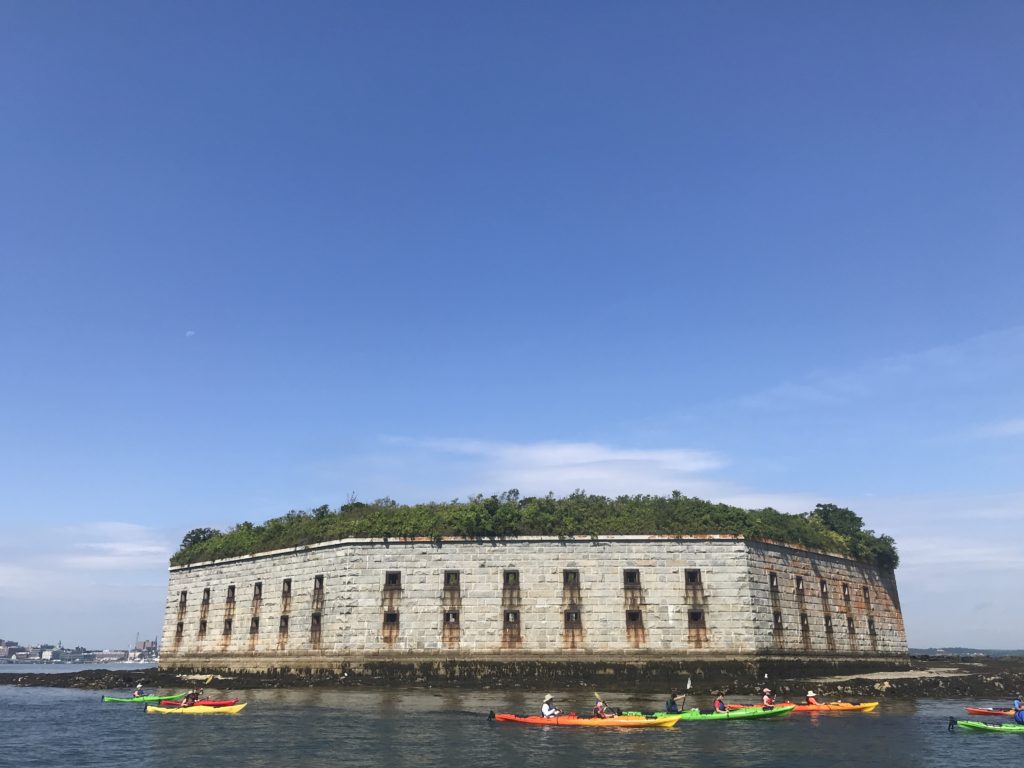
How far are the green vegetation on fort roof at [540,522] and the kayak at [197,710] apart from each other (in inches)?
513

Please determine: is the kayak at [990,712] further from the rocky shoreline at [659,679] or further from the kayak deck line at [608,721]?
the kayak deck line at [608,721]

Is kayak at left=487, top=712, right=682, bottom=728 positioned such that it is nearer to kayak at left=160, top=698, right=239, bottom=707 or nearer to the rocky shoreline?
the rocky shoreline

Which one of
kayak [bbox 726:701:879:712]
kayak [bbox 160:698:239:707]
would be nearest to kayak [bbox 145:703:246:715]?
kayak [bbox 160:698:239:707]

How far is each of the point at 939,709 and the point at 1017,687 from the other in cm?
1411

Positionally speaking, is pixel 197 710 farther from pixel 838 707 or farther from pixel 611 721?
pixel 838 707

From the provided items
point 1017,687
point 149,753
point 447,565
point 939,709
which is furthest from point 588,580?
point 1017,687

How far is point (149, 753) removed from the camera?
27312mm

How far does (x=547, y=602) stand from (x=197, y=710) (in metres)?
20.2

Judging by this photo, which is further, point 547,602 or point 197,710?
point 547,602

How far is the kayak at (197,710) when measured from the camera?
1416 inches

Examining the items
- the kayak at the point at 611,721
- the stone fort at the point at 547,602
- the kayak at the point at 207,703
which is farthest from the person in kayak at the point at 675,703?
the kayak at the point at 207,703

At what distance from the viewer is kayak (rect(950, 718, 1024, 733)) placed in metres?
30.7

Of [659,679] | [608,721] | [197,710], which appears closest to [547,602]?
[659,679]

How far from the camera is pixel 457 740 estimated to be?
91.2ft
